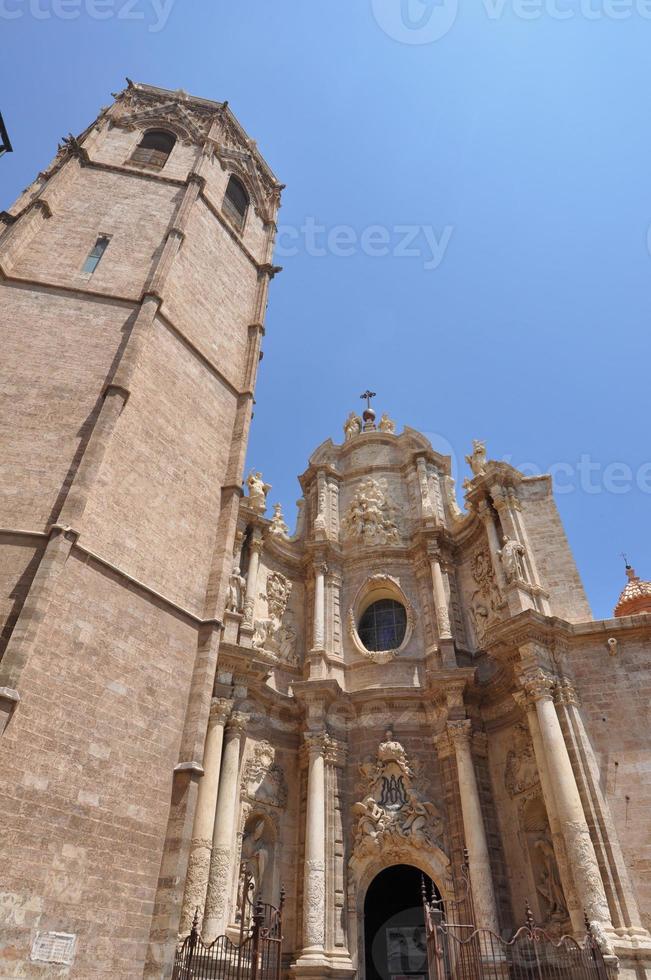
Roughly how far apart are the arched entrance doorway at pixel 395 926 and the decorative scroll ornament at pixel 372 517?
8185mm

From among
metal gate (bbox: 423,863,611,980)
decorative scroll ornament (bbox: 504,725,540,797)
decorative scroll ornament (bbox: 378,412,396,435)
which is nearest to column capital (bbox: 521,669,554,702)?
decorative scroll ornament (bbox: 504,725,540,797)

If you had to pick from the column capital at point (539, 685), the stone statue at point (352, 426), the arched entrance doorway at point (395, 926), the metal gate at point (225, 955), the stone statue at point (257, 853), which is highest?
the stone statue at point (352, 426)

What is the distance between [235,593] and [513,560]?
650 centimetres

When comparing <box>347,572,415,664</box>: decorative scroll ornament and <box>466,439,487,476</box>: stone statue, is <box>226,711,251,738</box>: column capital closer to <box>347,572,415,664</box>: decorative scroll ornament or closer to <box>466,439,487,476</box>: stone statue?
<box>347,572,415,664</box>: decorative scroll ornament

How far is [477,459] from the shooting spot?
18578mm

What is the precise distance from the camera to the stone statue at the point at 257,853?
43.6 feet

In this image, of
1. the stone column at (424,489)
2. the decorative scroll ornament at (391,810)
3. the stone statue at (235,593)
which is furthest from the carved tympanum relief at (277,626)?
the stone column at (424,489)

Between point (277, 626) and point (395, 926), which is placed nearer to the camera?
point (395, 926)

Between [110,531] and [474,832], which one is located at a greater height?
[110,531]

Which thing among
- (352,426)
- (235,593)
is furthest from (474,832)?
(352,426)

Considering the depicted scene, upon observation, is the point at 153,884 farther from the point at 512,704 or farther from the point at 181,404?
the point at 181,404

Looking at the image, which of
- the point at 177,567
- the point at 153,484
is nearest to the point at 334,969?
the point at 177,567

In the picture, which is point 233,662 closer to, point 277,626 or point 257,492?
point 277,626

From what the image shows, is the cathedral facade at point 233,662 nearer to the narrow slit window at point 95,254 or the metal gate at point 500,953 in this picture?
the narrow slit window at point 95,254
